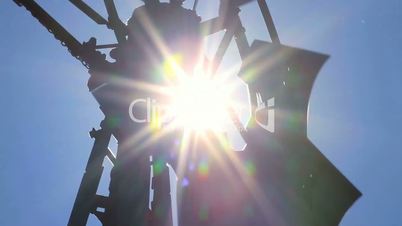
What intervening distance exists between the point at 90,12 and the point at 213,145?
7368mm

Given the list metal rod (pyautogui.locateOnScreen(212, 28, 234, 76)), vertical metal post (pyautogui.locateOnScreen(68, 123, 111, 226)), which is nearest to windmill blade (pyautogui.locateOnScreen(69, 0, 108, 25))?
vertical metal post (pyautogui.locateOnScreen(68, 123, 111, 226))

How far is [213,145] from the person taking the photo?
233 inches

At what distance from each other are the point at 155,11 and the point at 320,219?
29.9 feet

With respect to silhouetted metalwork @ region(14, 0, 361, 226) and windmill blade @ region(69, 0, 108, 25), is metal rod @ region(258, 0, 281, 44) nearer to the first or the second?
silhouetted metalwork @ region(14, 0, 361, 226)

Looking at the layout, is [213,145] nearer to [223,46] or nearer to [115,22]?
[223,46]

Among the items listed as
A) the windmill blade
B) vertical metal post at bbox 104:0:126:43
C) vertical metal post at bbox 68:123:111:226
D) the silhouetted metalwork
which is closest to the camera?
the silhouetted metalwork

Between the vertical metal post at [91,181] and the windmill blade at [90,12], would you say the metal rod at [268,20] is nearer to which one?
the windmill blade at [90,12]

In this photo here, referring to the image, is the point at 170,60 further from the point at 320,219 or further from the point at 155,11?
the point at 320,219

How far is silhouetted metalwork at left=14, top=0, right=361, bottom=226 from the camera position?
186 inches

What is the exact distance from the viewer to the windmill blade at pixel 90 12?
1139 cm

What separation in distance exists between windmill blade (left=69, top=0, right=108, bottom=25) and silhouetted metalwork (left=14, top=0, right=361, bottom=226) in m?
0.03

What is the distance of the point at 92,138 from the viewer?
38.2 feet

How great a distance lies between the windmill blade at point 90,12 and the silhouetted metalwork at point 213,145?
0.09 feet

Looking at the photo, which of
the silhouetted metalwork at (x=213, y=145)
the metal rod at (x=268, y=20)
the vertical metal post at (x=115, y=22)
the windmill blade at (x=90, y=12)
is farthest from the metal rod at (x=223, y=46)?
the windmill blade at (x=90, y=12)
